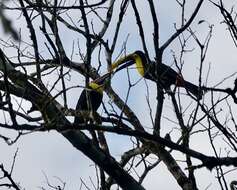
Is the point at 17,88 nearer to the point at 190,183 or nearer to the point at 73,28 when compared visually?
the point at 190,183

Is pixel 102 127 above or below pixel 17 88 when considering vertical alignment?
below

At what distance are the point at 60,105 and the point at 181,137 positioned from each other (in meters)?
1.43

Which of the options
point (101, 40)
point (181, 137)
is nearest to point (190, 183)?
point (181, 137)

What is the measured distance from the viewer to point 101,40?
14.9 ft

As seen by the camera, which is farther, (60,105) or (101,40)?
(101,40)

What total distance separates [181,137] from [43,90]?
1.56 metres

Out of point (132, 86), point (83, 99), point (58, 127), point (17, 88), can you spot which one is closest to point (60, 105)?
point (17, 88)

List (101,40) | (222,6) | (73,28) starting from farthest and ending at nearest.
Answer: (73,28)
(101,40)
(222,6)

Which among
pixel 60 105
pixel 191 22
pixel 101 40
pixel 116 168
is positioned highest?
pixel 101 40

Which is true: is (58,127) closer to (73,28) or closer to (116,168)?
(116,168)

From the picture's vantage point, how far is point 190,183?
3.83 meters

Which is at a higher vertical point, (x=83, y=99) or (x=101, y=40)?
(x=83, y=99)

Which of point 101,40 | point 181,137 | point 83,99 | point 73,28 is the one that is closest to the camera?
point 181,137

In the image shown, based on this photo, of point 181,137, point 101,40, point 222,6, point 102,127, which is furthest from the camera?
point 101,40
